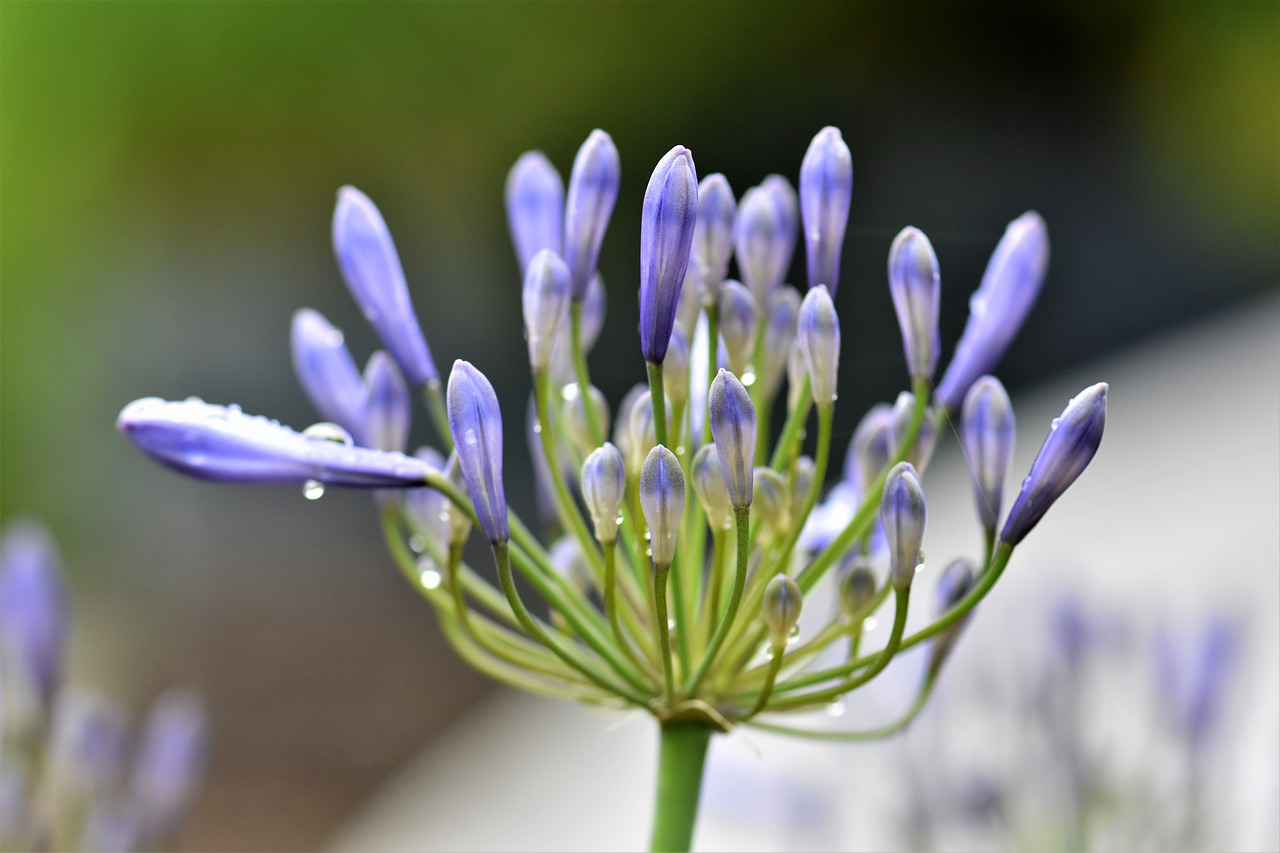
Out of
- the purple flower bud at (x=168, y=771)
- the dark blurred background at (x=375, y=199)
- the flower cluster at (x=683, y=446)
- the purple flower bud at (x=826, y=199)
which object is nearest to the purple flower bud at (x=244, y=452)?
the flower cluster at (x=683, y=446)

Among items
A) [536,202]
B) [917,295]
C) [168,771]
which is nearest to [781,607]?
[917,295]

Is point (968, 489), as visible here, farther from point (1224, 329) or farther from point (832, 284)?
point (832, 284)

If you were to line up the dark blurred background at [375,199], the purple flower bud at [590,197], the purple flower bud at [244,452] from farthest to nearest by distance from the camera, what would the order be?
the dark blurred background at [375,199] → the purple flower bud at [590,197] → the purple flower bud at [244,452]

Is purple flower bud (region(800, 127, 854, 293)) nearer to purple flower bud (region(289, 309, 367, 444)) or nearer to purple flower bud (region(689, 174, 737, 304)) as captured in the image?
purple flower bud (region(689, 174, 737, 304))

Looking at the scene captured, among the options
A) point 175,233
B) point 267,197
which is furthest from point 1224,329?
point 175,233

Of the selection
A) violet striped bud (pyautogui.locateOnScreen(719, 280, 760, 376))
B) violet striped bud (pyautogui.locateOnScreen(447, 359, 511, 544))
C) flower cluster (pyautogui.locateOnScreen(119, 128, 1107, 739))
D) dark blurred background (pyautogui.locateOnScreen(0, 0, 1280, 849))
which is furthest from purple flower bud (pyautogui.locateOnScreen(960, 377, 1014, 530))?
dark blurred background (pyautogui.locateOnScreen(0, 0, 1280, 849))

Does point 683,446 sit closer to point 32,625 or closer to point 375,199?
point 32,625

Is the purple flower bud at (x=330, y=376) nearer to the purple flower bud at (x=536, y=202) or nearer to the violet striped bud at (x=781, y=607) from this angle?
the purple flower bud at (x=536, y=202)
